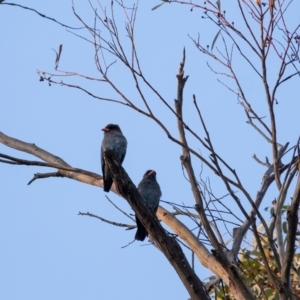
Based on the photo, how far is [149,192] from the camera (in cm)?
630

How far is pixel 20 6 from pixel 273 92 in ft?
4.17

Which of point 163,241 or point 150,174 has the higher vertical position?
point 150,174

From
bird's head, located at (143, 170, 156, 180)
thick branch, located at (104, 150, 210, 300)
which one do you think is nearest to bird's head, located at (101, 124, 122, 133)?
bird's head, located at (143, 170, 156, 180)

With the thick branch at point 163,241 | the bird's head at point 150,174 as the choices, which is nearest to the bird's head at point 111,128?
the bird's head at point 150,174

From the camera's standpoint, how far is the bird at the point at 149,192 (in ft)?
17.9

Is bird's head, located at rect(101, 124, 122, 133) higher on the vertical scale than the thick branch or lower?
higher

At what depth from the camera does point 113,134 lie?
6793 millimetres

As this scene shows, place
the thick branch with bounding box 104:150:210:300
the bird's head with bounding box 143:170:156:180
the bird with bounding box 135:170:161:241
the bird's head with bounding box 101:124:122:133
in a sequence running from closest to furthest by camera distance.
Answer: the thick branch with bounding box 104:150:210:300 < the bird with bounding box 135:170:161:241 < the bird's head with bounding box 143:170:156:180 < the bird's head with bounding box 101:124:122:133

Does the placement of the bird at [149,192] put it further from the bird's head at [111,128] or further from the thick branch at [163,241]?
the thick branch at [163,241]

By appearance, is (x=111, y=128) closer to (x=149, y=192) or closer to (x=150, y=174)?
(x=150, y=174)

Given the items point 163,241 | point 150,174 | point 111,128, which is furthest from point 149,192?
point 163,241

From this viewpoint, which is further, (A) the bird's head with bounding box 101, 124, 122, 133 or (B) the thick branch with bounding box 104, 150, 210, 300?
(A) the bird's head with bounding box 101, 124, 122, 133

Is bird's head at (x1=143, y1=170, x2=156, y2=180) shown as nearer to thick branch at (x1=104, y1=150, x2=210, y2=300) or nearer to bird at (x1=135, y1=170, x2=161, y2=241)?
bird at (x1=135, y1=170, x2=161, y2=241)

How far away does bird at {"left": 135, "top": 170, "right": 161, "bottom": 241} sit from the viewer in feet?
17.9
